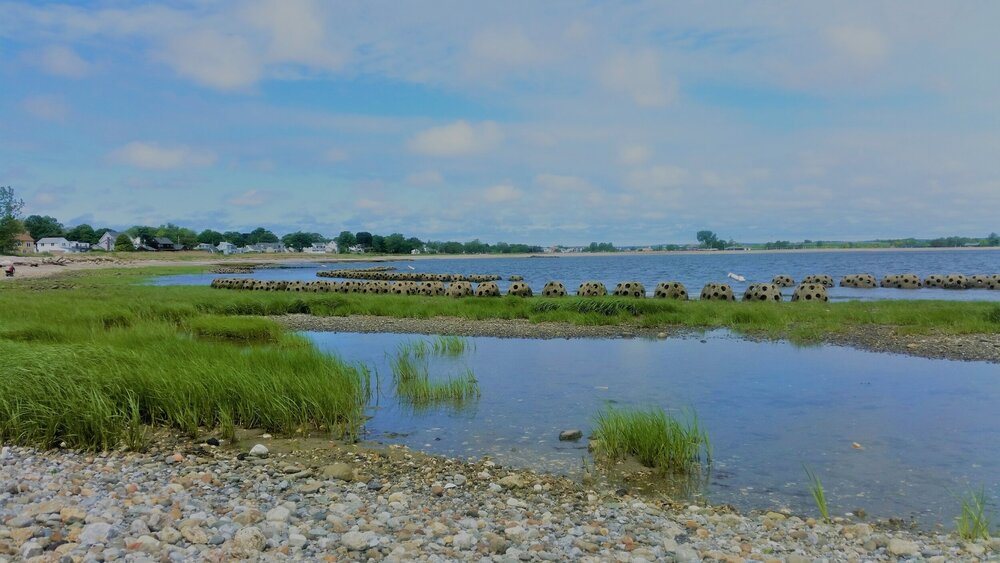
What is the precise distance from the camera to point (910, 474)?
10148mm

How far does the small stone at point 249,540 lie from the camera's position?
6.43 meters

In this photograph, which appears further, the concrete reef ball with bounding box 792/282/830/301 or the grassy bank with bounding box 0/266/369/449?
the concrete reef ball with bounding box 792/282/830/301

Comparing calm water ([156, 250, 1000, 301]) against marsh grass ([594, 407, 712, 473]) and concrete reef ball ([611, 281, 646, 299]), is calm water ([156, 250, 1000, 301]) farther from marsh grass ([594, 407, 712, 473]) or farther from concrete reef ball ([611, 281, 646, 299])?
marsh grass ([594, 407, 712, 473])

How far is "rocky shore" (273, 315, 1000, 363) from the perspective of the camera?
21766mm

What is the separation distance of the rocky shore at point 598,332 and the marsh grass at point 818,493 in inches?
544

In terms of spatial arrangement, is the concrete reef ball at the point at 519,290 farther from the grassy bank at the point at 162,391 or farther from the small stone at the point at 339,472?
the small stone at the point at 339,472

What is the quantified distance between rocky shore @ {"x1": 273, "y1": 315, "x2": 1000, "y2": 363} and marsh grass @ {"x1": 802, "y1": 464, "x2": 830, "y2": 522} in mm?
13816

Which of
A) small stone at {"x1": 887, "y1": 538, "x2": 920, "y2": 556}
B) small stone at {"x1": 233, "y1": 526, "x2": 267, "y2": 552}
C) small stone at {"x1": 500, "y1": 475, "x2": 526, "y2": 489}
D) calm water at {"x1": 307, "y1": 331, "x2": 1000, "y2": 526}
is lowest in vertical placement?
calm water at {"x1": 307, "y1": 331, "x2": 1000, "y2": 526}

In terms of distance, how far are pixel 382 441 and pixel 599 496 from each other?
14.9 feet

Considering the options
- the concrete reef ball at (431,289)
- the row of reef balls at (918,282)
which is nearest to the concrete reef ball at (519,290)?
the concrete reef ball at (431,289)

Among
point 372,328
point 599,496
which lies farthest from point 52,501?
point 372,328

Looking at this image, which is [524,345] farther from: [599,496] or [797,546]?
[797,546]

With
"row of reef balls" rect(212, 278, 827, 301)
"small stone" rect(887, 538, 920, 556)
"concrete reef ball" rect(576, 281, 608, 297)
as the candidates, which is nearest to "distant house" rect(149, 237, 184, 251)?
"row of reef balls" rect(212, 278, 827, 301)

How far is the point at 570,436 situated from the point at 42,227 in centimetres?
21277
